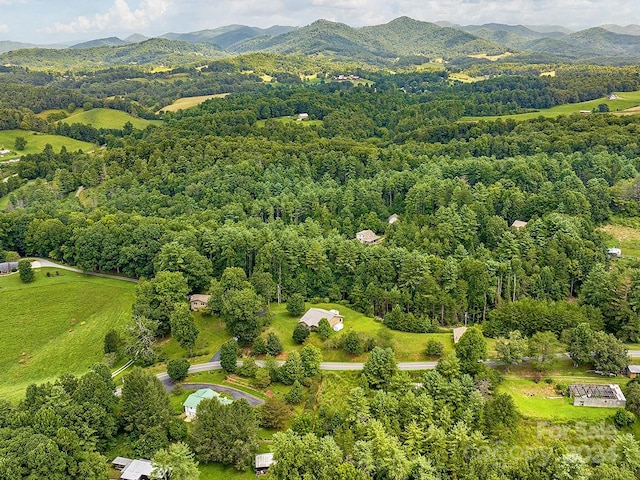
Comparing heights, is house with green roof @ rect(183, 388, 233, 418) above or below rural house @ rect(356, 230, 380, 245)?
below

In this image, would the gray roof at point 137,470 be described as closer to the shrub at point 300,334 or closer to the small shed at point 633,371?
the shrub at point 300,334

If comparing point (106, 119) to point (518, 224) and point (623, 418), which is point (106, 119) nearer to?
point (518, 224)

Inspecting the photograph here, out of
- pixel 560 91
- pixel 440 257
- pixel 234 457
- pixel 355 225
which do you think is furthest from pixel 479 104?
pixel 234 457

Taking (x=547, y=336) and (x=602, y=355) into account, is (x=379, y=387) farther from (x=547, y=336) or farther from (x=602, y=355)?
(x=602, y=355)

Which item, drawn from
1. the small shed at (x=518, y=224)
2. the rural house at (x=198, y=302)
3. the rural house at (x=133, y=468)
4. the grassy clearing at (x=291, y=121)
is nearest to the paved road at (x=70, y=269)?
the rural house at (x=198, y=302)

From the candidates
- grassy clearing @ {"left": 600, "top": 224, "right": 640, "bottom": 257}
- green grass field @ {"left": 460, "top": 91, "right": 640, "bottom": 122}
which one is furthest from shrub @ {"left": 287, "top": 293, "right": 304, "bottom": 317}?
green grass field @ {"left": 460, "top": 91, "right": 640, "bottom": 122}

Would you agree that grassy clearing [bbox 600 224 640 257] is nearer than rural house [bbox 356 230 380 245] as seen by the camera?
Yes

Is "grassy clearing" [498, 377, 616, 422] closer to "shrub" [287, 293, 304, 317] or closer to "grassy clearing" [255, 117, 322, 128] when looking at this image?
"shrub" [287, 293, 304, 317]
